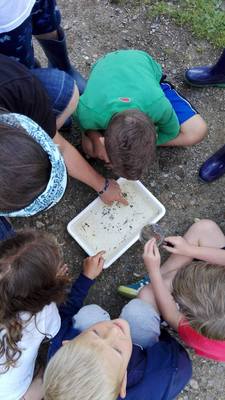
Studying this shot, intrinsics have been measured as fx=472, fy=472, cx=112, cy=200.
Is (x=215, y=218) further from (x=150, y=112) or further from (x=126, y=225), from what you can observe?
(x=150, y=112)

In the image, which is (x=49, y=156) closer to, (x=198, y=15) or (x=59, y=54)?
(x=59, y=54)

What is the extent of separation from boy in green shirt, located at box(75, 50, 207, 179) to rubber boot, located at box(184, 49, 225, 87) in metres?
0.29

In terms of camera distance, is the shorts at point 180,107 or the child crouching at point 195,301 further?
the shorts at point 180,107

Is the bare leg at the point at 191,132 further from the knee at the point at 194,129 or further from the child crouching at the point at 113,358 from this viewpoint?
the child crouching at the point at 113,358

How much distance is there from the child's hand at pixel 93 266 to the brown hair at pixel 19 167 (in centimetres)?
70

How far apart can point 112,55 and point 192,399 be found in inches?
60.8

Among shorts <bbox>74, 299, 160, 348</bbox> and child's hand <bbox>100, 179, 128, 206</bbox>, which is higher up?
child's hand <bbox>100, 179, 128, 206</bbox>

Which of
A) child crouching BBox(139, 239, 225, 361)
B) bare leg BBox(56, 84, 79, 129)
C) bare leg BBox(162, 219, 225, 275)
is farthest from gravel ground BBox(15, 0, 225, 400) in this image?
bare leg BBox(56, 84, 79, 129)

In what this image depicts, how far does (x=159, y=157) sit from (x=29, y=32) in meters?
0.90

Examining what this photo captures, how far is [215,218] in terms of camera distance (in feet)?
7.52

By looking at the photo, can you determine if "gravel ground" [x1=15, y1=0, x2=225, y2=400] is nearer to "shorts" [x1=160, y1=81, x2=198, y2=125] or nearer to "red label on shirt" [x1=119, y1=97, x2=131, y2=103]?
"shorts" [x1=160, y1=81, x2=198, y2=125]

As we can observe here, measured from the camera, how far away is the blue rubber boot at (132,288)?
2096mm

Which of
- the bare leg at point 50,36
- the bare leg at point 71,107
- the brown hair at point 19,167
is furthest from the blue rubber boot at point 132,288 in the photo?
the bare leg at point 50,36

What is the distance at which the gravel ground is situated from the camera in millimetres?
2162
